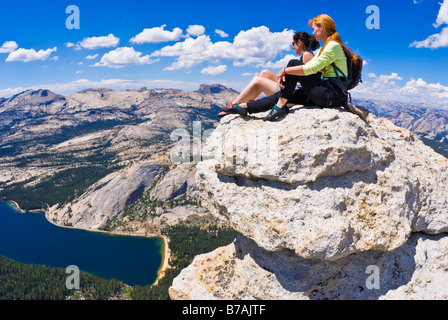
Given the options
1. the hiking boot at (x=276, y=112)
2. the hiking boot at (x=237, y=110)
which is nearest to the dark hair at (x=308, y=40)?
the hiking boot at (x=276, y=112)

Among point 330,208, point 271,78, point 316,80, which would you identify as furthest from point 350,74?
point 330,208

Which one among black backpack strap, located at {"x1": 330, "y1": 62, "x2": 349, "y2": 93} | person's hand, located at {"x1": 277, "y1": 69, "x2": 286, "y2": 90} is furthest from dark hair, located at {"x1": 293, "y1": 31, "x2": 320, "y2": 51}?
person's hand, located at {"x1": 277, "y1": 69, "x2": 286, "y2": 90}

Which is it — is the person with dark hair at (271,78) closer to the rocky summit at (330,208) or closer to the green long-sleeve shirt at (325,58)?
the green long-sleeve shirt at (325,58)

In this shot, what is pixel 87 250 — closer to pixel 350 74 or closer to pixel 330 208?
pixel 330 208

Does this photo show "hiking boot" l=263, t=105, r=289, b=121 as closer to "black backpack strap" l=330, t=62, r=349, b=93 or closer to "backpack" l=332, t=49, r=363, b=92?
"black backpack strap" l=330, t=62, r=349, b=93

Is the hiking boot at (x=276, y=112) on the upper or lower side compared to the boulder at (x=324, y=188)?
upper
